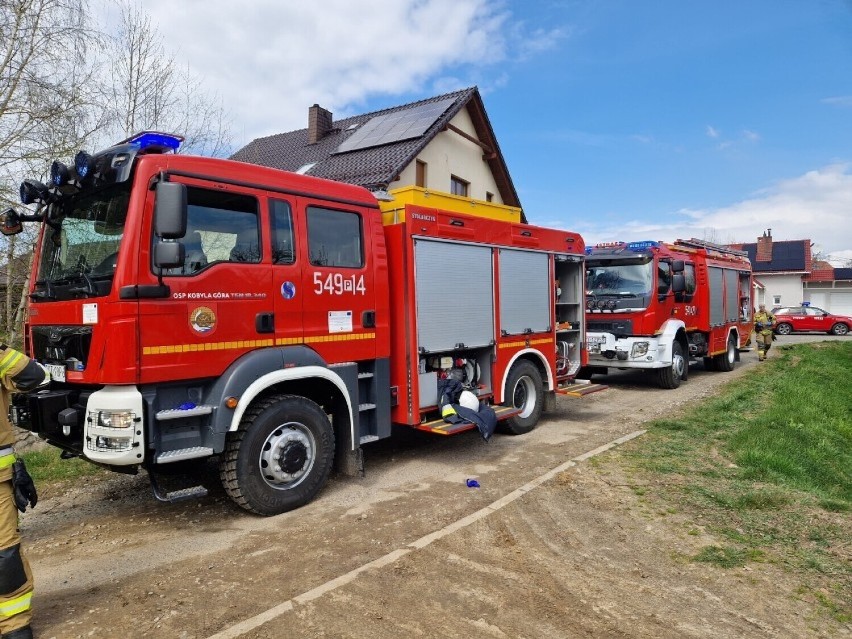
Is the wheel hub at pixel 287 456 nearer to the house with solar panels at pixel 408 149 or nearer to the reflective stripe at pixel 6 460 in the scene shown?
the reflective stripe at pixel 6 460

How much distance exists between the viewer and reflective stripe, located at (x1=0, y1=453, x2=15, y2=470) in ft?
10.1

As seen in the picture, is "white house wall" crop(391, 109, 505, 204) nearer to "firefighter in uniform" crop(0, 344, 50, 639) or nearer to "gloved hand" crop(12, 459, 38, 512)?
"firefighter in uniform" crop(0, 344, 50, 639)

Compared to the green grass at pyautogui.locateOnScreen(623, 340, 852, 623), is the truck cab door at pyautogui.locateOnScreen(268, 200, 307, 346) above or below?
above

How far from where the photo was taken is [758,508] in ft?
15.4

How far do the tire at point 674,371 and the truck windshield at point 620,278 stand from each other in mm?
1528


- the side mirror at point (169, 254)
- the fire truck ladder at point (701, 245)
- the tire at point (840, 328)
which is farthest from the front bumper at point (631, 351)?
the tire at point (840, 328)

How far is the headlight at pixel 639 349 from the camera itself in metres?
10.7

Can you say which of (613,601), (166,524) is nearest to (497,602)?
(613,601)

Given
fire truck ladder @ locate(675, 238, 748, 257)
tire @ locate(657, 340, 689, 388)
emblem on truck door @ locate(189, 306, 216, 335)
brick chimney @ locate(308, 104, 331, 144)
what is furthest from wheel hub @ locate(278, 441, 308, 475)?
brick chimney @ locate(308, 104, 331, 144)

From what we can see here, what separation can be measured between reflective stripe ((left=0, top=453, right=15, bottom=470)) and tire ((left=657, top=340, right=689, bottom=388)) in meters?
10.5

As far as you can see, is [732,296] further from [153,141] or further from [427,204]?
[153,141]

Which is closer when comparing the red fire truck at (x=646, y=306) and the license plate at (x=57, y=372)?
the license plate at (x=57, y=372)

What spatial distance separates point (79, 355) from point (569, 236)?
6659 mm

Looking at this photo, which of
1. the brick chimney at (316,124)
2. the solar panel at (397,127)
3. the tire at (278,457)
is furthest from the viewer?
the brick chimney at (316,124)
